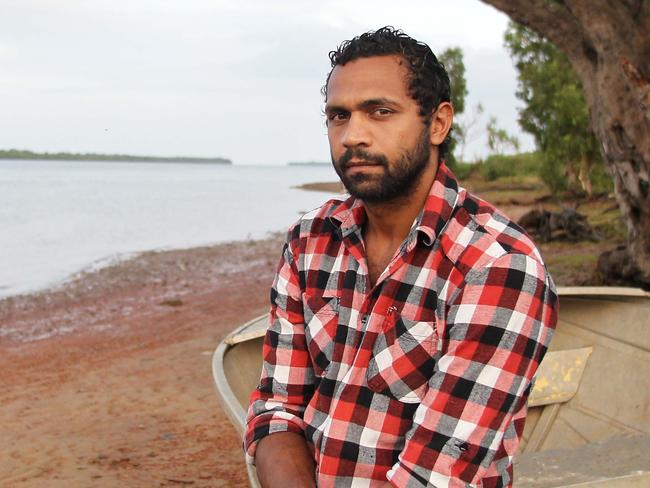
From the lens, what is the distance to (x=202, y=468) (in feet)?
16.1

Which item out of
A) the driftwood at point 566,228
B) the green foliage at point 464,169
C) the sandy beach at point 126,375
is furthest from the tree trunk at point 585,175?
the green foliage at point 464,169

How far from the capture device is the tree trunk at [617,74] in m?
6.31

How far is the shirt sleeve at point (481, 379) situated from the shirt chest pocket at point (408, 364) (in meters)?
0.09

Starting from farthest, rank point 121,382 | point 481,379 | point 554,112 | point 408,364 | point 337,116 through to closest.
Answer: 1. point 554,112
2. point 121,382
3. point 337,116
4. point 408,364
5. point 481,379

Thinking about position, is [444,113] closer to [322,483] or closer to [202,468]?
[322,483]

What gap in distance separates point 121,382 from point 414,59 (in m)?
6.24

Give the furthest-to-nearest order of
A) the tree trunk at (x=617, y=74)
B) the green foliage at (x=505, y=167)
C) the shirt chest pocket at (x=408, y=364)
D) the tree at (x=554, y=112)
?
1. the green foliage at (x=505, y=167)
2. the tree at (x=554, y=112)
3. the tree trunk at (x=617, y=74)
4. the shirt chest pocket at (x=408, y=364)

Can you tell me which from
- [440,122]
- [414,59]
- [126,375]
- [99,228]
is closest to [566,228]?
[126,375]

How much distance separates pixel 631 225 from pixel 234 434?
447 centimetres

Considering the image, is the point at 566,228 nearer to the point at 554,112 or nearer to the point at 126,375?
the point at 554,112

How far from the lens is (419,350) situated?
1759 millimetres

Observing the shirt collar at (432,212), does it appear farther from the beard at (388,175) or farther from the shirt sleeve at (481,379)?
the shirt sleeve at (481,379)

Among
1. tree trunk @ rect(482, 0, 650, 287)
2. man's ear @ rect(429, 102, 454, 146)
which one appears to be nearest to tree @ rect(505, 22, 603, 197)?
tree trunk @ rect(482, 0, 650, 287)

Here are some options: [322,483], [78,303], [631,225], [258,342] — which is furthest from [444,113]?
[78,303]
